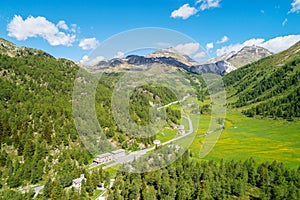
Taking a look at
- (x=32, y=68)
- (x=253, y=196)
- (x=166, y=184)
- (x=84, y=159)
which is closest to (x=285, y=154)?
(x=253, y=196)

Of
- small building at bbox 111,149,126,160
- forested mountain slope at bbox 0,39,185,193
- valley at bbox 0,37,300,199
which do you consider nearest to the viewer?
valley at bbox 0,37,300,199

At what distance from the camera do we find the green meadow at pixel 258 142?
69.9 metres

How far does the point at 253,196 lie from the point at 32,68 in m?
102

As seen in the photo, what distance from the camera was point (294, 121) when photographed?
112125 mm

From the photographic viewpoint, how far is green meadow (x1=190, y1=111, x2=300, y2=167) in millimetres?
69875

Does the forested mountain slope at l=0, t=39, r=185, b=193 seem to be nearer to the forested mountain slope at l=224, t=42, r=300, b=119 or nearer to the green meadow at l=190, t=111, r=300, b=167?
the green meadow at l=190, t=111, r=300, b=167

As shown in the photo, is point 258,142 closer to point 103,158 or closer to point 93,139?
point 103,158

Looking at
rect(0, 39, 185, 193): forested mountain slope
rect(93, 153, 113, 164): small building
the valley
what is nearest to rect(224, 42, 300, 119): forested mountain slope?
the valley

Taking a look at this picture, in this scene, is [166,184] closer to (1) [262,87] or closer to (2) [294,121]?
(2) [294,121]

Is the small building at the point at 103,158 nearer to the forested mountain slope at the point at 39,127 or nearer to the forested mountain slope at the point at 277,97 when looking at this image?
the forested mountain slope at the point at 39,127

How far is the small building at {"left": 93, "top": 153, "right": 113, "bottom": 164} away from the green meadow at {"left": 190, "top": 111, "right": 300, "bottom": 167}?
23.7 metres

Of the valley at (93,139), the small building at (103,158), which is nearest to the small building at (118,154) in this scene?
the small building at (103,158)

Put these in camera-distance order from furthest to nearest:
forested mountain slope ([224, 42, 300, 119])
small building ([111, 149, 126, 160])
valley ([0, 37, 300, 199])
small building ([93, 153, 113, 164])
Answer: forested mountain slope ([224, 42, 300, 119]), small building ([111, 149, 126, 160]), small building ([93, 153, 113, 164]), valley ([0, 37, 300, 199])

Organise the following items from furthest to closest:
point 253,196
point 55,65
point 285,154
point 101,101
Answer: point 55,65 → point 101,101 → point 285,154 → point 253,196
